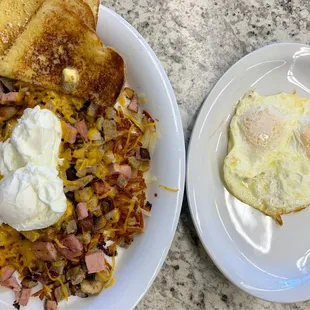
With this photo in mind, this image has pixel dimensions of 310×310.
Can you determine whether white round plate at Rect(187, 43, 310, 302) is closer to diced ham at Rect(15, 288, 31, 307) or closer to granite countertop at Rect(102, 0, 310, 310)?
granite countertop at Rect(102, 0, 310, 310)

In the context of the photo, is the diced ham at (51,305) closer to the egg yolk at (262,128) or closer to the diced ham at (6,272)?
the diced ham at (6,272)

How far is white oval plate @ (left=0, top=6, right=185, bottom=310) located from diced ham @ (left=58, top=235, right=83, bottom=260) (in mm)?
197

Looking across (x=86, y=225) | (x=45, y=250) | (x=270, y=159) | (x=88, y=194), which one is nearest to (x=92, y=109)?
(x=88, y=194)

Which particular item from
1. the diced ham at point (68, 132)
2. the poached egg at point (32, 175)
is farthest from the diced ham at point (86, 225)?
the diced ham at point (68, 132)

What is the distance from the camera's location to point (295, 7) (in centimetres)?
198

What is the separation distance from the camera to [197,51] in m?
1.88

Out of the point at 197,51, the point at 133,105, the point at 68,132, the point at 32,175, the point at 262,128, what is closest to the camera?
the point at 32,175

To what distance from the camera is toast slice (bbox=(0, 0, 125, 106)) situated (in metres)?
1.54

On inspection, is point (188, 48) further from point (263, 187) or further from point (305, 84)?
point (263, 187)

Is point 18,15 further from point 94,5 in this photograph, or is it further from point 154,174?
point 154,174

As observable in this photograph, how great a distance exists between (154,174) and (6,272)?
640 mm

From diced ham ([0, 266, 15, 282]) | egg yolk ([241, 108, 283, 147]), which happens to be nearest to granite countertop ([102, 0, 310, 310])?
egg yolk ([241, 108, 283, 147])

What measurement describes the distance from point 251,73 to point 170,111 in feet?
1.41

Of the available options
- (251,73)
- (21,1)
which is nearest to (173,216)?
(251,73)
